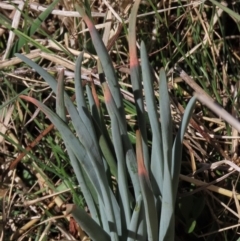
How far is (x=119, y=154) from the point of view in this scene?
2.83 feet

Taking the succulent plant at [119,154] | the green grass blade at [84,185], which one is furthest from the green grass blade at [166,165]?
the green grass blade at [84,185]

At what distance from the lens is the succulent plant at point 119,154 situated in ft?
2.74

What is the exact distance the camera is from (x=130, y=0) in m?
1.37

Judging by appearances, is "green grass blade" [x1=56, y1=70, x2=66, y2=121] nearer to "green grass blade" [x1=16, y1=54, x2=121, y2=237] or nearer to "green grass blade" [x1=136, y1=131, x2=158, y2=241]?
"green grass blade" [x1=16, y1=54, x2=121, y2=237]

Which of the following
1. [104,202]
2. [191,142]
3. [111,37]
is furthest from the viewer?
[111,37]

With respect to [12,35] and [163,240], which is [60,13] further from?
[163,240]

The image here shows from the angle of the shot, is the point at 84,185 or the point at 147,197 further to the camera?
the point at 84,185

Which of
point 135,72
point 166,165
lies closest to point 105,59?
point 135,72

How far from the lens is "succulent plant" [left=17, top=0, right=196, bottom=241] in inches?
32.9

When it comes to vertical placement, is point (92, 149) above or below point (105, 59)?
below

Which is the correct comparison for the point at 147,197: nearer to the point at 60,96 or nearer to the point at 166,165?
the point at 166,165

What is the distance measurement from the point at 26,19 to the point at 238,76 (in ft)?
1.70

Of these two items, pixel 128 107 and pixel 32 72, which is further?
pixel 32 72

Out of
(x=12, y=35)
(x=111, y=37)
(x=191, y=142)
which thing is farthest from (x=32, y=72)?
(x=191, y=142)
